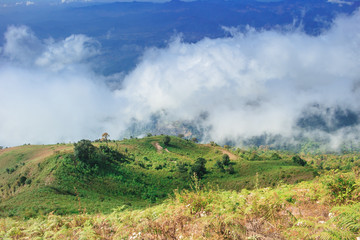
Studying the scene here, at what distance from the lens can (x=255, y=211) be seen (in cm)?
871

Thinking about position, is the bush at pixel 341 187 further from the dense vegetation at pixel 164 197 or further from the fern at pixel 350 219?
the fern at pixel 350 219

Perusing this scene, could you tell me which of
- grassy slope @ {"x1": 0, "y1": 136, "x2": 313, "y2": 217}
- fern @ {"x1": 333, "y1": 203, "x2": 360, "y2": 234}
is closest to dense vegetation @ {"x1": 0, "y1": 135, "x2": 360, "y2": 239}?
fern @ {"x1": 333, "y1": 203, "x2": 360, "y2": 234}

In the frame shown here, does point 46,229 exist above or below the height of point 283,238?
below

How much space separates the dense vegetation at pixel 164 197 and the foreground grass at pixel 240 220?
0.04 m

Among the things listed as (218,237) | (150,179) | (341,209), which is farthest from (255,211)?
(150,179)

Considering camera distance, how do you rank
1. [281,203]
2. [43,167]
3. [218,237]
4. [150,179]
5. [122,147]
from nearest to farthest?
[218,237], [281,203], [43,167], [150,179], [122,147]

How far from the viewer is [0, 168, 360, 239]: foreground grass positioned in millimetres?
7379

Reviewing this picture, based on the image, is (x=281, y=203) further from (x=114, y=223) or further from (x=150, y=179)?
(x=150, y=179)

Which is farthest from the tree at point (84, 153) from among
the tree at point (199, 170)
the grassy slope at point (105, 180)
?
the tree at point (199, 170)

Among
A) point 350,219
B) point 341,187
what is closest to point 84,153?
point 341,187

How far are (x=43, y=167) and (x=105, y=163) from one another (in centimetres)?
1426

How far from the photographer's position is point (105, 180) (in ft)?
169

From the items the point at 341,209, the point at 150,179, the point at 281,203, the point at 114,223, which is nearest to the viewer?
the point at 341,209

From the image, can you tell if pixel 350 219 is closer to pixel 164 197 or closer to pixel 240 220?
pixel 240 220
